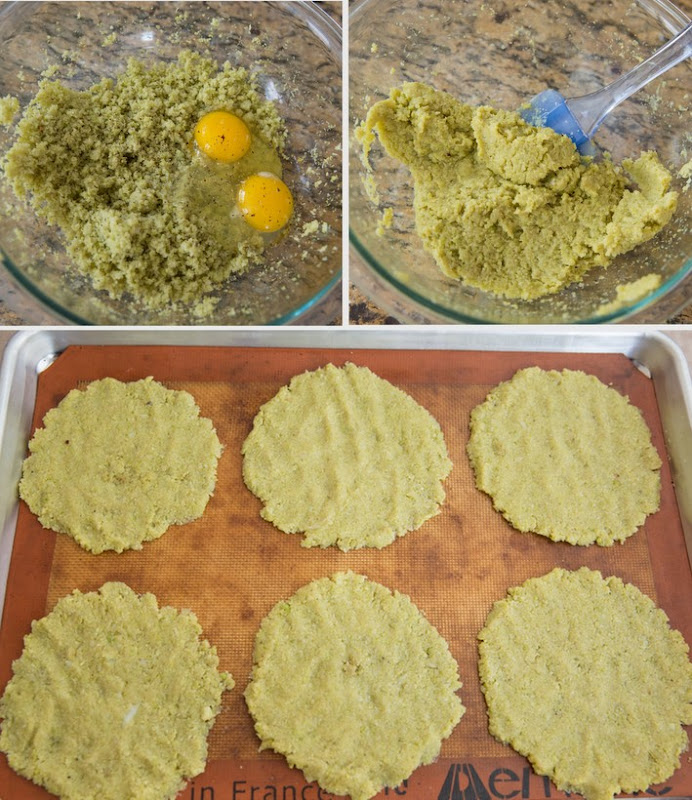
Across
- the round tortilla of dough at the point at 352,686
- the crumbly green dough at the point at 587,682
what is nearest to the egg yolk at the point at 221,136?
the round tortilla of dough at the point at 352,686

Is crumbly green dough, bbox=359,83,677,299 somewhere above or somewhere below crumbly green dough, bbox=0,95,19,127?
above

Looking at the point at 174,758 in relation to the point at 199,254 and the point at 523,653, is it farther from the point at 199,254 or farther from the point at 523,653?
the point at 199,254

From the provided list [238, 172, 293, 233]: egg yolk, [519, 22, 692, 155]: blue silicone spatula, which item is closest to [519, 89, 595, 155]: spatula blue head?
[519, 22, 692, 155]: blue silicone spatula

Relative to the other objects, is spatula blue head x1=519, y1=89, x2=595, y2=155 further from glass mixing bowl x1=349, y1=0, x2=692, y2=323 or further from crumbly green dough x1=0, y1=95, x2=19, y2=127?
crumbly green dough x1=0, y1=95, x2=19, y2=127

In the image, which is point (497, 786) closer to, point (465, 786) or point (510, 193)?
point (465, 786)

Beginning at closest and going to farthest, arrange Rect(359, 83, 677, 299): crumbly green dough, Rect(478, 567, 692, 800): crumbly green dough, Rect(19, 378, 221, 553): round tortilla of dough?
Rect(359, 83, 677, 299): crumbly green dough, Rect(478, 567, 692, 800): crumbly green dough, Rect(19, 378, 221, 553): round tortilla of dough

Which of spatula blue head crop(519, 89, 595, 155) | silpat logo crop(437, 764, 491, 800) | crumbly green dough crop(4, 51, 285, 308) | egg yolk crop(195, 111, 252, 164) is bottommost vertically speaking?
silpat logo crop(437, 764, 491, 800)

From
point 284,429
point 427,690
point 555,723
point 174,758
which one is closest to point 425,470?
point 284,429
